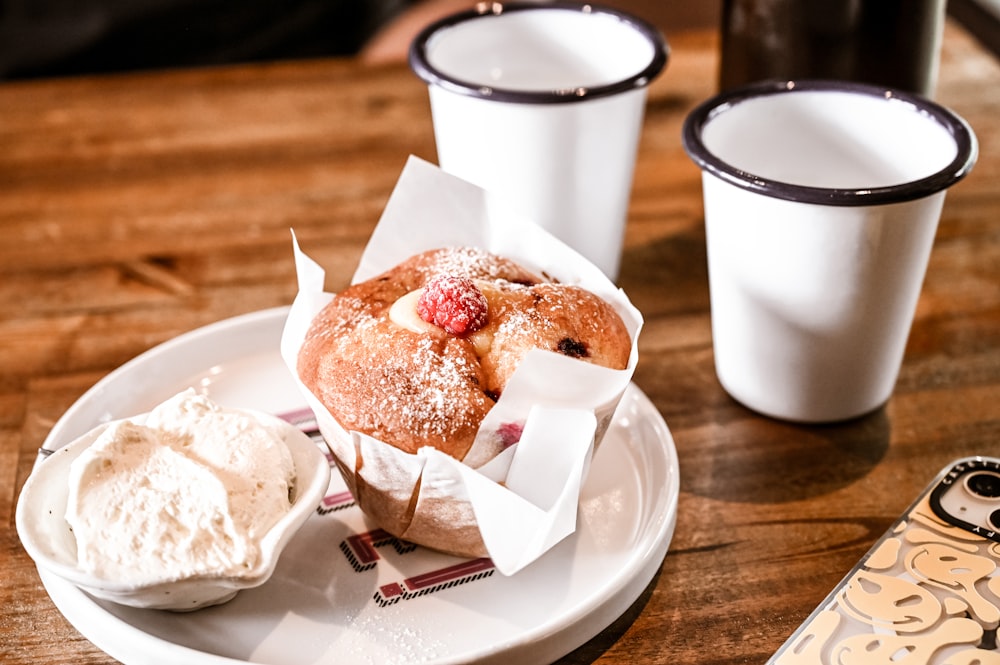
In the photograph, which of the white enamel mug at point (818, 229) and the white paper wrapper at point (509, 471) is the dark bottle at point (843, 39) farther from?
the white paper wrapper at point (509, 471)

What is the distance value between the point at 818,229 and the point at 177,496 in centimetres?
56

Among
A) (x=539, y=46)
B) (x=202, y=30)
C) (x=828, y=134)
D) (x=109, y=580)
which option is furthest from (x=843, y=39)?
(x=202, y=30)

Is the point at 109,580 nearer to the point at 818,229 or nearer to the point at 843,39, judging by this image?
the point at 818,229

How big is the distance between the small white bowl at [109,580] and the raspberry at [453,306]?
0.15 meters

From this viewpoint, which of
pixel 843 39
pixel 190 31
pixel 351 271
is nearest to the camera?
pixel 843 39

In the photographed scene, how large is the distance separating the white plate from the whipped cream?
0.20ft

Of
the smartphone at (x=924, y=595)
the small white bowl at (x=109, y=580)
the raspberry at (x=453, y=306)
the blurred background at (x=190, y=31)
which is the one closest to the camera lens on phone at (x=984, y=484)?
the smartphone at (x=924, y=595)

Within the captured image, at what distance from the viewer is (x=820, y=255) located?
86 cm

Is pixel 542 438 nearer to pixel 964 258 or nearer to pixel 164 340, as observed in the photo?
pixel 164 340

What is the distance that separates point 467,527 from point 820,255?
38cm

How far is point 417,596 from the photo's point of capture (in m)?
0.78

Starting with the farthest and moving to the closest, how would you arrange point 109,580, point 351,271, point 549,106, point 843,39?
point 351,271
point 843,39
point 549,106
point 109,580

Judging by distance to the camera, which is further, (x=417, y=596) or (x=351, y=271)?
(x=351, y=271)

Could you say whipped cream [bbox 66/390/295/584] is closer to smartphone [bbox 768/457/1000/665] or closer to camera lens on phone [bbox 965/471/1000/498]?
smartphone [bbox 768/457/1000/665]
